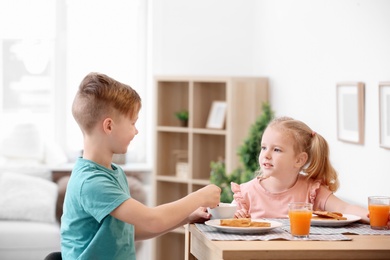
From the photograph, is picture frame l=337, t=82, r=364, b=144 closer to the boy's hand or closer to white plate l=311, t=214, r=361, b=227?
white plate l=311, t=214, r=361, b=227

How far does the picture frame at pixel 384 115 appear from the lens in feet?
11.1

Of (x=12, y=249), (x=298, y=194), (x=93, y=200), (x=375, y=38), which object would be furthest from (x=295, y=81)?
(x=93, y=200)

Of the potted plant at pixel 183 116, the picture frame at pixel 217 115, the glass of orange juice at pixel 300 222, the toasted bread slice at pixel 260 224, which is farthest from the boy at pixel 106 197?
the potted plant at pixel 183 116

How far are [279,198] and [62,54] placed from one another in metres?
3.93

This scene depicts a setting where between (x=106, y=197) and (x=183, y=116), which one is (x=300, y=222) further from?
(x=183, y=116)

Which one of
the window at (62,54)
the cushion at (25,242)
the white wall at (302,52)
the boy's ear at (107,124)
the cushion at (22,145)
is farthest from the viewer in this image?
the window at (62,54)

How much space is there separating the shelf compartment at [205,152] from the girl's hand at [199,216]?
10.1 ft

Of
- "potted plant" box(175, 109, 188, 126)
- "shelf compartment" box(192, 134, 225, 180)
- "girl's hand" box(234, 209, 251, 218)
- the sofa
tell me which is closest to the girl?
"girl's hand" box(234, 209, 251, 218)

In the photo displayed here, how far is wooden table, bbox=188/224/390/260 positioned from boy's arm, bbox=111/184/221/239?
0.11 meters

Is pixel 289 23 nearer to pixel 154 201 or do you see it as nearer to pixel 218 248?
pixel 154 201

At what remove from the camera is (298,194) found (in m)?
2.77

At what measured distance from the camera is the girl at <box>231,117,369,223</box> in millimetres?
2760

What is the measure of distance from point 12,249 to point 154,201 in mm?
1092

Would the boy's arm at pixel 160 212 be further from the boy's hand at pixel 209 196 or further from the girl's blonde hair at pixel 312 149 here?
the girl's blonde hair at pixel 312 149
